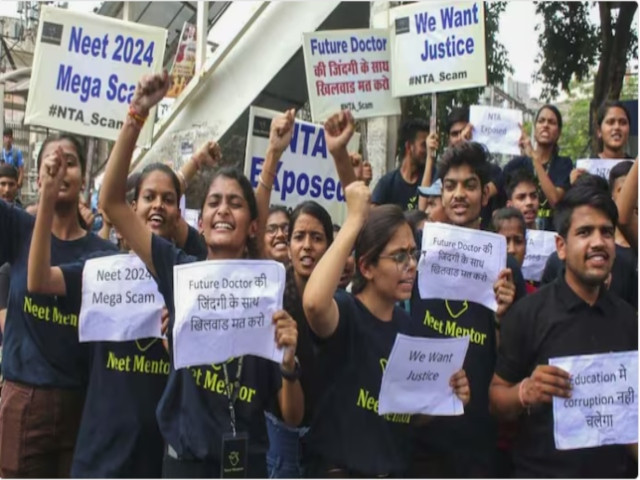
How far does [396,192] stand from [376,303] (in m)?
2.97

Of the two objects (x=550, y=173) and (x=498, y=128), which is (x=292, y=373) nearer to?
(x=550, y=173)

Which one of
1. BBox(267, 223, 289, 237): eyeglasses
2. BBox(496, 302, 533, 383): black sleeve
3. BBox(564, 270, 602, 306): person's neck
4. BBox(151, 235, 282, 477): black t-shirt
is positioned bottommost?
BBox(151, 235, 282, 477): black t-shirt

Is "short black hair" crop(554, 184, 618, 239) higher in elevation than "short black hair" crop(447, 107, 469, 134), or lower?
lower

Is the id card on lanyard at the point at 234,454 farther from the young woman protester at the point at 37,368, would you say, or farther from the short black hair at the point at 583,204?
the short black hair at the point at 583,204

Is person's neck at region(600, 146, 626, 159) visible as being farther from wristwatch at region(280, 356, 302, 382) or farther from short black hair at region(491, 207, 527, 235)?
wristwatch at region(280, 356, 302, 382)

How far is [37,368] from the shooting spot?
3.54 m

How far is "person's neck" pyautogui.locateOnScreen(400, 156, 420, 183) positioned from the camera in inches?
243

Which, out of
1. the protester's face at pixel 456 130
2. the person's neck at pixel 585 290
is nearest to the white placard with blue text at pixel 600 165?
the protester's face at pixel 456 130

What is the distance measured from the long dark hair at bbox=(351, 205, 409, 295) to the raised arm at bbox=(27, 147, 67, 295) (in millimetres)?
1237

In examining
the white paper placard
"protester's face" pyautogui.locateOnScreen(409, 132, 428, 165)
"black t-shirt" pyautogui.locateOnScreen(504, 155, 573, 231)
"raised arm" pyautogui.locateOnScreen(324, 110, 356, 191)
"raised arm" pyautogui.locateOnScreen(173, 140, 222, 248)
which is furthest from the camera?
"protester's face" pyautogui.locateOnScreen(409, 132, 428, 165)

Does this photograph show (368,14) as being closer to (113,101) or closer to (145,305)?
(113,101)

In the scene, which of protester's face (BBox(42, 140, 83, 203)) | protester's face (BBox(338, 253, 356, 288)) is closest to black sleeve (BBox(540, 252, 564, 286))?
protester's face (BBox(338, 253, 356, 288))

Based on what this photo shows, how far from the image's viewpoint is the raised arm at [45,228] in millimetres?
3357

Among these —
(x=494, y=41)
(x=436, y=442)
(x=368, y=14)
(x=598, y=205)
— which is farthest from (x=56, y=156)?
(x=494, y=41)
